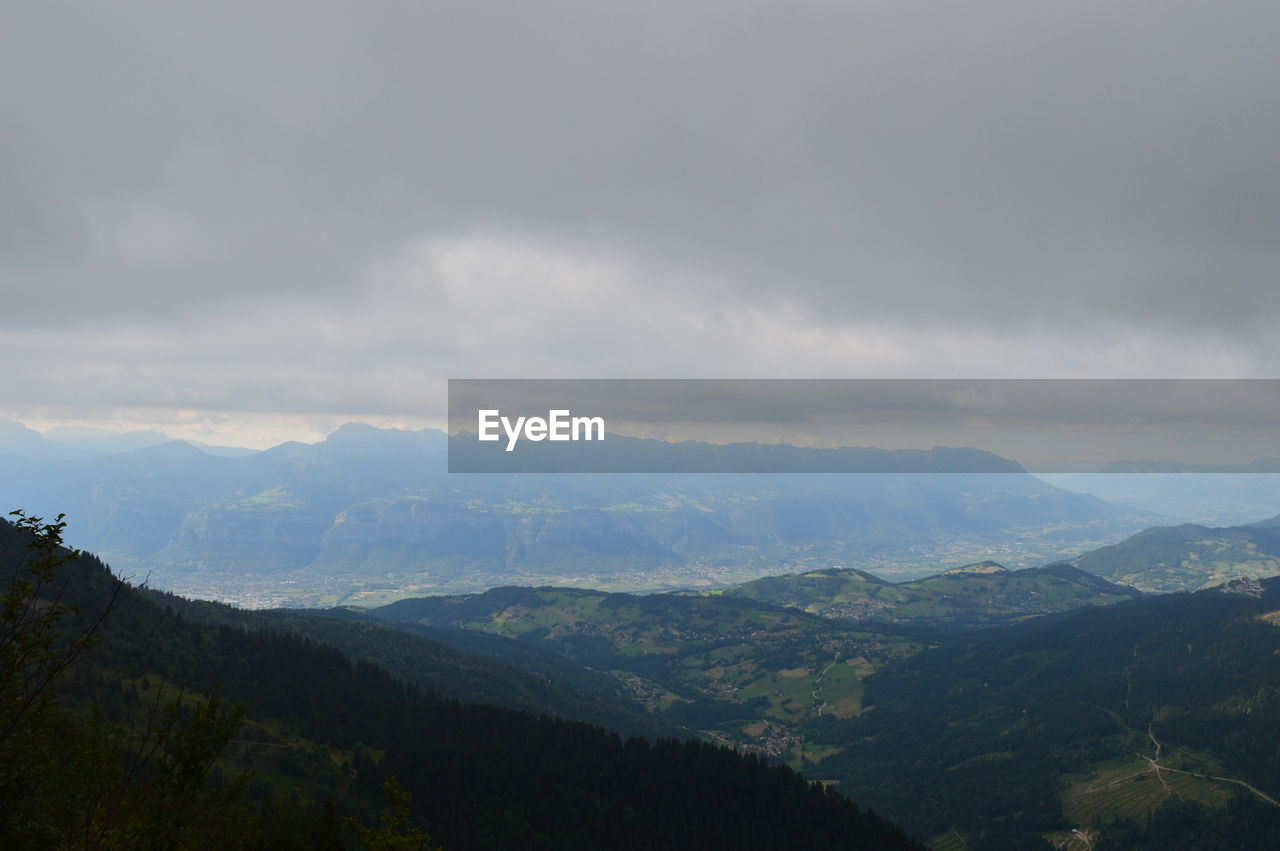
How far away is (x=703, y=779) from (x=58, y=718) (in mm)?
176167

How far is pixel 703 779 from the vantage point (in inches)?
7239

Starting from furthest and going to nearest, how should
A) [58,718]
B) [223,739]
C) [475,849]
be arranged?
[475,849] → [58,718] → [223,739]

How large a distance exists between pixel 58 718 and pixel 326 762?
12546 cm

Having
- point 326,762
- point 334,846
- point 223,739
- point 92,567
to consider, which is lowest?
point 326,762

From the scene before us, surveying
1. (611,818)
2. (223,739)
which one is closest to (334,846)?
(223,739)

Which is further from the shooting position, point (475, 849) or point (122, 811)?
point (475, 849)

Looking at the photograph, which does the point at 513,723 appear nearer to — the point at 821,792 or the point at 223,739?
the point at 821,792

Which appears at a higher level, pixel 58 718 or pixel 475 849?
pixel 58 718

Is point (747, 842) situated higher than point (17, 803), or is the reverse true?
point (17, 803)

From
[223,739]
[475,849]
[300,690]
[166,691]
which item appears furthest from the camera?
[300,690]

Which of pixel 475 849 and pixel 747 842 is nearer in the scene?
pixel 475 849

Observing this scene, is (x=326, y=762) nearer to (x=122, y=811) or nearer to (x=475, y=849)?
(x=475, y=849)

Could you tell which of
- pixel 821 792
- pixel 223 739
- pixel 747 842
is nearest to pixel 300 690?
pixel 747 842

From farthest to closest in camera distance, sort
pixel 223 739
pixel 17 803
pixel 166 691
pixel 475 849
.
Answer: pixel 166 691 → pixel 475 849 → pixel 17 803 → pixel 223 739
